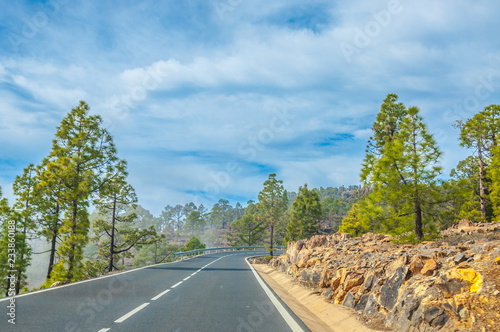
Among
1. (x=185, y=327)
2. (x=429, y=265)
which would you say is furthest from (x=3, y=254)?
(x=429, y=265)

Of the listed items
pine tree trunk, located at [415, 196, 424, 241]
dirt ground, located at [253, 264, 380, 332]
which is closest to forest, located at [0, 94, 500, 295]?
pine tree trunk, located at [415, 196, 424, 241]

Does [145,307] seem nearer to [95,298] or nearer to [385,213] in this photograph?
[95,298]

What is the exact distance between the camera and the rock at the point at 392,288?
256 inches

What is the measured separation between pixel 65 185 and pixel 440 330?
26.5 meters

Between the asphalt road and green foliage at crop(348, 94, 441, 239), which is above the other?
green foliage at crop(348, 94, 441, 239)

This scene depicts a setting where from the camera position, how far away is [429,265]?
21.6ft

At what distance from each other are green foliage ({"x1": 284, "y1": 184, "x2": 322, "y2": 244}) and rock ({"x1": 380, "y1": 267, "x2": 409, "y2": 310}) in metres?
46.9

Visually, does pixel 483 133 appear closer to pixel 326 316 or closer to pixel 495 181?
pixel 495 181

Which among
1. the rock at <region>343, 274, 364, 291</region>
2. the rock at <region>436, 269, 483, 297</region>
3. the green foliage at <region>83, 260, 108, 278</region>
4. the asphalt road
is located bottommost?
the green foliage at <region>83, 260, 108, 278</region>

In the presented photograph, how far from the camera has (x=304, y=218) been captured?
5441cm

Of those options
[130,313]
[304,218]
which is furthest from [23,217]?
[304,218]

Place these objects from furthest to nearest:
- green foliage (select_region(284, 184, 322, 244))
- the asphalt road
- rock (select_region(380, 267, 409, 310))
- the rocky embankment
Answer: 1. green foliage (select_region(284, 184, 322, 244))
2. rock (select_region(380, 267, 409, 310))
3. the asphalt road
4. the rocky embankment

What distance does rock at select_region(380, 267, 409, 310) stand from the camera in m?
6.51

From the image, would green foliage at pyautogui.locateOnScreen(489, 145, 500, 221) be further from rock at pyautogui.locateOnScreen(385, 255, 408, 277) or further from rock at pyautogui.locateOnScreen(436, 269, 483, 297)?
rock at pyautogui.locateOnScreen(436, 269, 483, 297)
